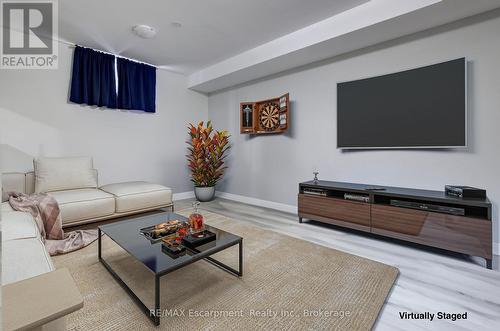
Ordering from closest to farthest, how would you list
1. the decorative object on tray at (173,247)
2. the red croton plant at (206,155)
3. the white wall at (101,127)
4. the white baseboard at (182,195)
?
the decorative object on tray at (173,247) → the white wall at (101,127) → the red croton plant at (206,155) → the white baseboard at (182,195)

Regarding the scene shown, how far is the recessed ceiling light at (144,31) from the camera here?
2937mm

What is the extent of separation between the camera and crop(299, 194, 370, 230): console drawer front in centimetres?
265

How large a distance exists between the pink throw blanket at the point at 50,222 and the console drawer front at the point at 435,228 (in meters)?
3.01

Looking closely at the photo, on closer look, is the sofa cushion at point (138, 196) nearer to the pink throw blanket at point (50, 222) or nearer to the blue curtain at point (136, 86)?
the pink throw blanket at point (50, 222)

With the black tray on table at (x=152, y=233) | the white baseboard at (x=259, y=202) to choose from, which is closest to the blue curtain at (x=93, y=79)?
the white baseboard at (x=259, y=202)

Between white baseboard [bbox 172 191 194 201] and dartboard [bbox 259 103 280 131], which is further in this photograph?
white baseboard [bbox 172 191 194 201]

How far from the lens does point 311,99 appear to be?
138 inches

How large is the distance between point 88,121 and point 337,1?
12.0 ft

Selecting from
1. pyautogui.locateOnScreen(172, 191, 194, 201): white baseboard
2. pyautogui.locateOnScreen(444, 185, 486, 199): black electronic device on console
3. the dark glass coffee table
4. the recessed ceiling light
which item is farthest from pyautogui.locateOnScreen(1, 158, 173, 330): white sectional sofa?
pyautogui.locateOnScreen(444, 185, 486, 199): black electronic device on console

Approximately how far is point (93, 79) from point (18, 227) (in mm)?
2545

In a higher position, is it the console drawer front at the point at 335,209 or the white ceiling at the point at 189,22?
the white ceiling at the point at 189,22

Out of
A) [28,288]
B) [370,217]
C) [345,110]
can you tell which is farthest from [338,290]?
[345,110]

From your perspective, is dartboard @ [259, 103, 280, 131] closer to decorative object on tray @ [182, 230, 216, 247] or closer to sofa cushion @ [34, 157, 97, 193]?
decorative object on tray @ [182, 230, 216, 247]

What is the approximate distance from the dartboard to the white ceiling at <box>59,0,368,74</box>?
3.04 ft
